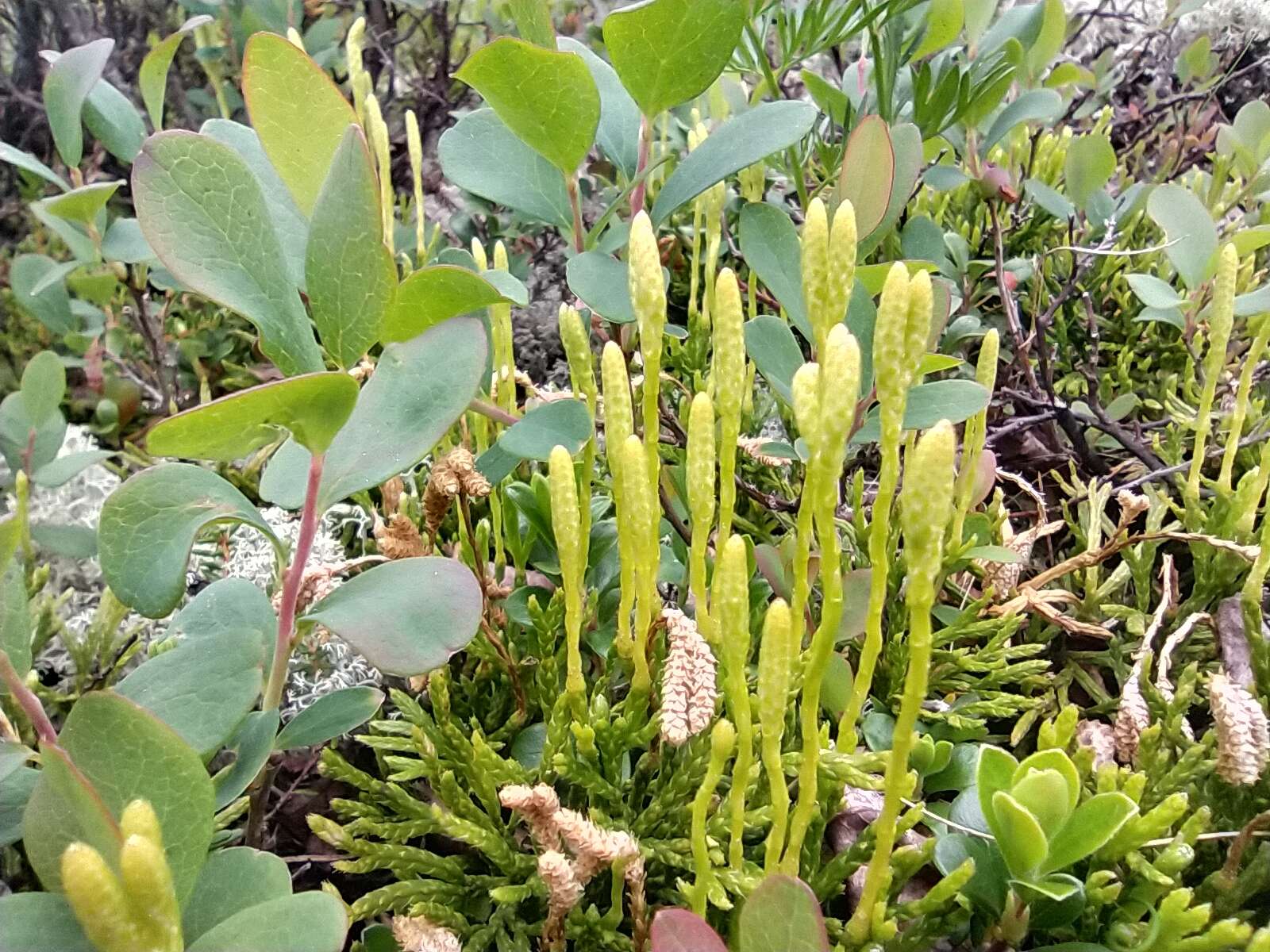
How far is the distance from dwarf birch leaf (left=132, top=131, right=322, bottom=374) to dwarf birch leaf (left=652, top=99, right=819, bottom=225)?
0.30 meters

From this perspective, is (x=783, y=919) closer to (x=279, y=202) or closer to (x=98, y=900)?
(x=98, y=900)

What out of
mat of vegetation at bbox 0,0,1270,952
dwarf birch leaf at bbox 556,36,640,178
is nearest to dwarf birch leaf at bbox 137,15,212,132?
mat of vegetation at bbox 0,0,1270,952

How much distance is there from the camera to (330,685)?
2.59ft

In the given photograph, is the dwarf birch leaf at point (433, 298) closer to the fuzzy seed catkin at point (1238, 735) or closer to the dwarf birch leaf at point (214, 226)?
the dwarf birch leaf at point (214, 226)

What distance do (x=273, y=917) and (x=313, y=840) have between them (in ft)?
1.13

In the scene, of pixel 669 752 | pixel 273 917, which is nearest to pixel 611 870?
pixel 669 752

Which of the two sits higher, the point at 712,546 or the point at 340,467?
the point at 340,467

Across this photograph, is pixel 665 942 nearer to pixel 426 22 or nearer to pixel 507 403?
pixel 507 403

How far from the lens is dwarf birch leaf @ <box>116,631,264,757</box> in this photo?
44 cm

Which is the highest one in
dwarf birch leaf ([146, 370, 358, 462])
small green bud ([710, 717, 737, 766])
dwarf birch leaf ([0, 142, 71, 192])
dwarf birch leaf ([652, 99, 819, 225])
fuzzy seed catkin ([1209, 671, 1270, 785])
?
dwarf birch leaf ([652, 99, 819, 225])

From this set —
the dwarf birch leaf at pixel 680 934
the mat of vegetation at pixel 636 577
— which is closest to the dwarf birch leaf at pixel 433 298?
the mat of vegetation at pixel 636 577

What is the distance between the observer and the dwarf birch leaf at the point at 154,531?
1.46ft

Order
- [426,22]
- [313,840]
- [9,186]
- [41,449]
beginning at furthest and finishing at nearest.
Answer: [426,22]
[9,186]
[41,449]
[313,840]

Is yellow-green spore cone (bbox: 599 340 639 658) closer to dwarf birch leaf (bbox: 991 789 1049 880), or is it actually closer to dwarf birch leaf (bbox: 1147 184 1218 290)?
dwarf birch leaf (bbox: 991 789 1049 880)
